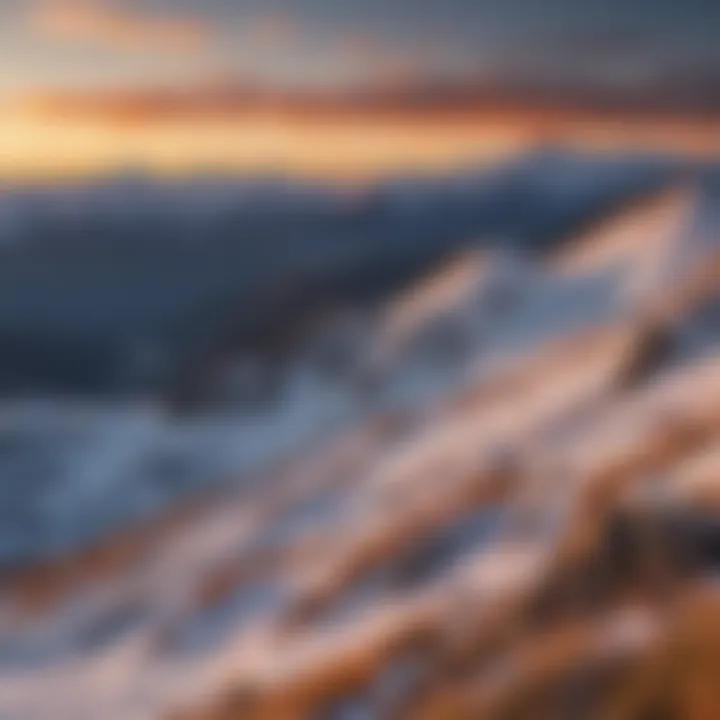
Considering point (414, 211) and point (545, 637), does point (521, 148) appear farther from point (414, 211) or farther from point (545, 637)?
point (545, 637)

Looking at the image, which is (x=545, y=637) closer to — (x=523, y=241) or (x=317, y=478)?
(x=317, y=478)

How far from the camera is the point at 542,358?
1.33 m

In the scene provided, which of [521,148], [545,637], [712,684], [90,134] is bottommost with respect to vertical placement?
[712,684]

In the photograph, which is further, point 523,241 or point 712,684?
point 523,241

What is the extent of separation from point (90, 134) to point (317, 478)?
1.16 ft

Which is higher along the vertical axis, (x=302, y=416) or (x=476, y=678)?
(x=302, y=416)

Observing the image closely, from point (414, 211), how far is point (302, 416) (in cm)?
20

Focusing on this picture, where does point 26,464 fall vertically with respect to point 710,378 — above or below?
above

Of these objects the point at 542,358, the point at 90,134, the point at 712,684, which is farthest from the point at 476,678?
the point at 90,134

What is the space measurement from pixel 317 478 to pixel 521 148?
339mm

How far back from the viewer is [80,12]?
1302 mm

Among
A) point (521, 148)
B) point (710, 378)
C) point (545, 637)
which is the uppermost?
point (521, 148)

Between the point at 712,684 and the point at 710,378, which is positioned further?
the point at 710,378

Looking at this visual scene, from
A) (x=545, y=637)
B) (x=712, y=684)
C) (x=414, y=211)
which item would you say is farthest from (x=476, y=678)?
(x=414, y=211)
